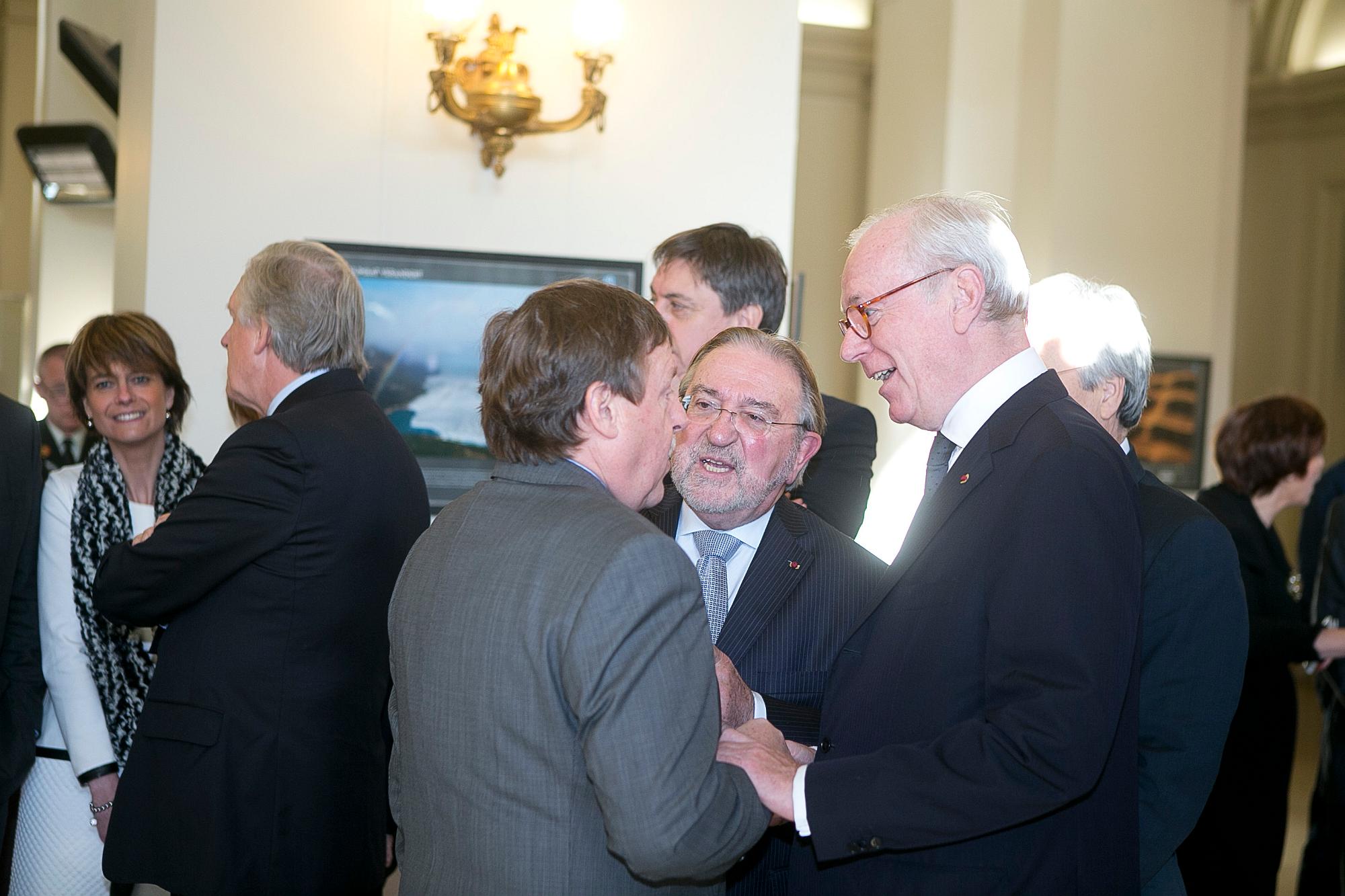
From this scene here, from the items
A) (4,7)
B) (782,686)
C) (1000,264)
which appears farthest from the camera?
(4,7)

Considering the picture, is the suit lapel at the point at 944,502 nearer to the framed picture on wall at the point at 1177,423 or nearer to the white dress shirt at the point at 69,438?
the white dress shirt at the point at 69,438

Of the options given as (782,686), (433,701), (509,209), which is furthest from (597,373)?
(509,209)

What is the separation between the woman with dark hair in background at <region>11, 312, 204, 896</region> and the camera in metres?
2.70

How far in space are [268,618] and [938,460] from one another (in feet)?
4.05

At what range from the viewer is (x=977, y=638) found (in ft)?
4.96

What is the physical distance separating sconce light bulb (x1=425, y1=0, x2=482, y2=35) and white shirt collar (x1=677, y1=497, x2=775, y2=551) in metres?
2.75

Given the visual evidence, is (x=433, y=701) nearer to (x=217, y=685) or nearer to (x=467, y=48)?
(x=217, y=685)

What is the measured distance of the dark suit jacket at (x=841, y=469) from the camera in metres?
2.77

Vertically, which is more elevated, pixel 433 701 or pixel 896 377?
pixel 896 377

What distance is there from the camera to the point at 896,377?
5.63ft

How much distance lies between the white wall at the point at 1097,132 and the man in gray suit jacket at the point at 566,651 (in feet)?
17.4

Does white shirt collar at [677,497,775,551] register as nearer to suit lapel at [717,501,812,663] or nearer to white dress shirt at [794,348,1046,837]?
suit lapel at [717,501,812,663]

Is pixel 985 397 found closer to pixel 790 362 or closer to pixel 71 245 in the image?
pixel 790 362

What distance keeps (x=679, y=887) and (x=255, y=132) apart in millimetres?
3628
